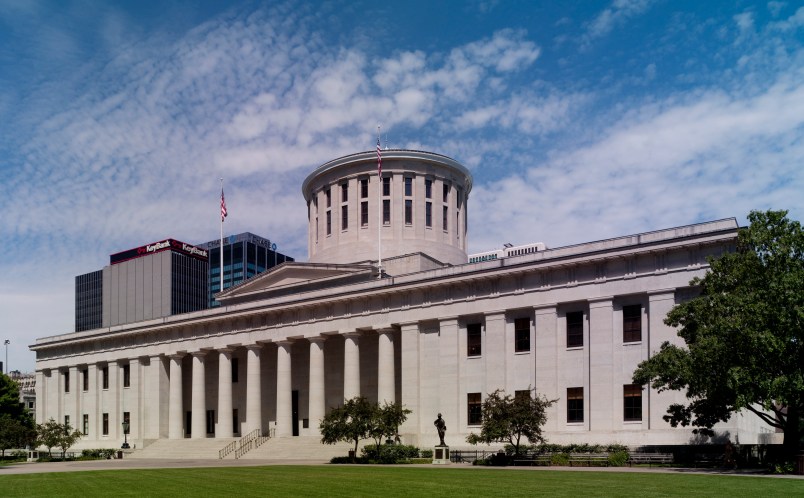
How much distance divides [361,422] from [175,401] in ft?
112

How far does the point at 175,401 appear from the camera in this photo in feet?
263

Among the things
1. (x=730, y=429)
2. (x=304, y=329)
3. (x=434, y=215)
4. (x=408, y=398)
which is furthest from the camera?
(x=434, y=215)

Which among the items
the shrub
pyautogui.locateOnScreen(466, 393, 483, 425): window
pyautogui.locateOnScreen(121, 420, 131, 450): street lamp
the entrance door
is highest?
pyautogui.locateOnScreen(466, 393, 483, 425): window

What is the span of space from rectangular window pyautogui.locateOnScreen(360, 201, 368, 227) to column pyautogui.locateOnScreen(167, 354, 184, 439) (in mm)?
22848

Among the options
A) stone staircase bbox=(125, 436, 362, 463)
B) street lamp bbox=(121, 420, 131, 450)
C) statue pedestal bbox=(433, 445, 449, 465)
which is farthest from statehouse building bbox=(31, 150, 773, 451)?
statue pedestal bbox=(433, 445, 449, 465)

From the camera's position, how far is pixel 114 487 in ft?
104

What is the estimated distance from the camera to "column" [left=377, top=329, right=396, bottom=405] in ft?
204

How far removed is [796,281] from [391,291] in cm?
3304

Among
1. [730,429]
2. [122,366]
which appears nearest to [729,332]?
[730,429]

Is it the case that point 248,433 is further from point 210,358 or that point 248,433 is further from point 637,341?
point 637,341

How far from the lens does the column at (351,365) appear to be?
211 ft

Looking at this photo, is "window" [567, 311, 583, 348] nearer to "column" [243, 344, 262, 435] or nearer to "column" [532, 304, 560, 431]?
"column" [532, 304, 560, 431]

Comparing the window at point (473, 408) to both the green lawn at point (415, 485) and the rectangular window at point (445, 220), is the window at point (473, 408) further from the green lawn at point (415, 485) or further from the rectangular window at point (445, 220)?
the rectangular window at point (445, 220)

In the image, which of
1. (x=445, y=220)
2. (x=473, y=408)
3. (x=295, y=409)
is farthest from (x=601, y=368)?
(x=445, y=220)
